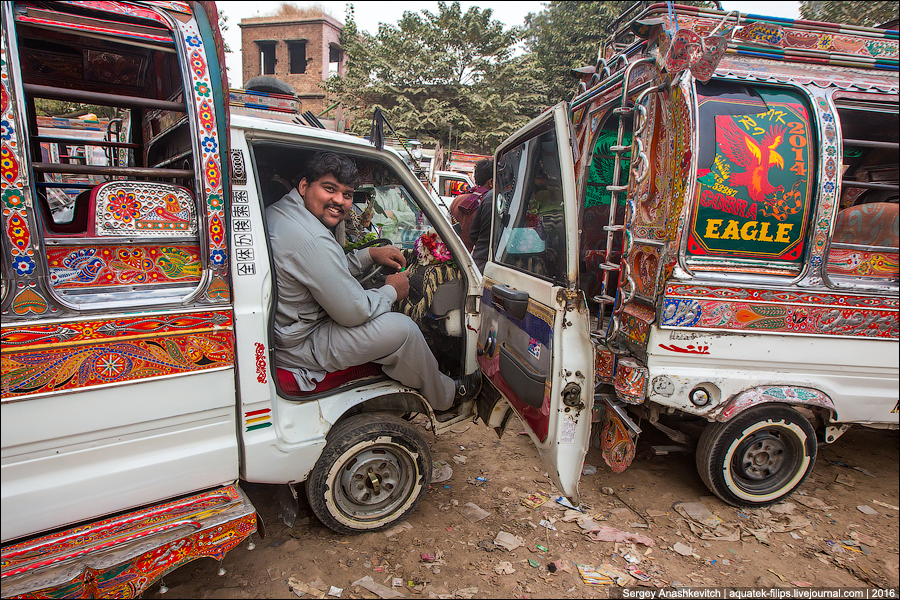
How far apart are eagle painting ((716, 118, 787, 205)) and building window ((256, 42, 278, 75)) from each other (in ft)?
86.4

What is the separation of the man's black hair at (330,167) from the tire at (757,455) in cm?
272

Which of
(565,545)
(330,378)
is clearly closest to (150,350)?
(330,378)

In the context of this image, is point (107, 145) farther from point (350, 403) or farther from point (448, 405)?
point (448, 405)

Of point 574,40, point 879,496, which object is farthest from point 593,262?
point 574,40

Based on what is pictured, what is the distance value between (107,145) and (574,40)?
60.2 feet

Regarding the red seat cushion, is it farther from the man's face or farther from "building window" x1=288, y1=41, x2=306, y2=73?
"building window" x1=288, y1=41, x2=306, y2=73

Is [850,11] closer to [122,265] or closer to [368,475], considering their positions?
[368,475]

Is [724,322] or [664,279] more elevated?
[664,279]

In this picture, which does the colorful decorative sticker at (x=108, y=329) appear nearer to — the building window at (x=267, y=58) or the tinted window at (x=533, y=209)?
the tinted window at (x=533, y=209)

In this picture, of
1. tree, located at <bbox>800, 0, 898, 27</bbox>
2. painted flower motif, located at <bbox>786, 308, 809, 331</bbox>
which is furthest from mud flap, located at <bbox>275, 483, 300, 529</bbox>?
tree, located at <bbox>800, 0, 898, 27</bbox>

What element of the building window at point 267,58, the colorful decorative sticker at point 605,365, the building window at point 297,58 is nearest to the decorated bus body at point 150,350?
the colorful decorative sticker at point 605,365

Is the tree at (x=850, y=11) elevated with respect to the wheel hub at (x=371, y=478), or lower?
elevated

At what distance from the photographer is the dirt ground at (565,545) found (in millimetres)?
2492

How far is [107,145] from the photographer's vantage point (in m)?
3.21
